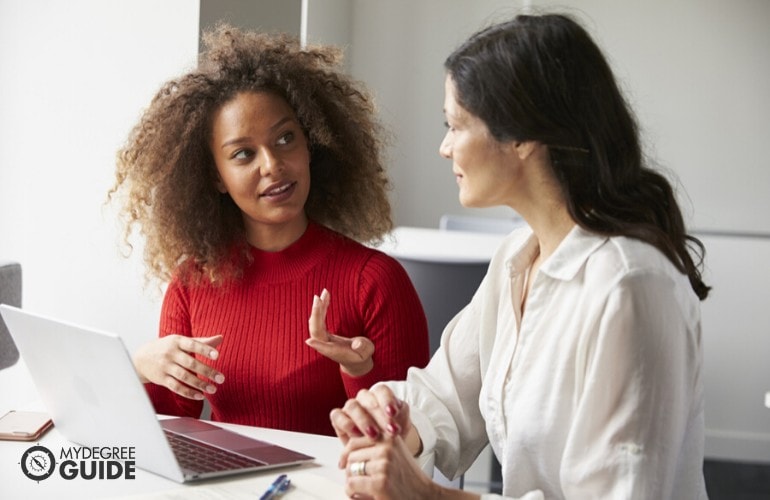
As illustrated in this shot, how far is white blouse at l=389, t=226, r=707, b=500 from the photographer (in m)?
1.24

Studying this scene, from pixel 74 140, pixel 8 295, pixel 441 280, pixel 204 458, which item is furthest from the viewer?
pixel 441 280

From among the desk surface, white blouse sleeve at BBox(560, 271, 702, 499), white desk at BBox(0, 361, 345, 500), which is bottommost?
the desk surface

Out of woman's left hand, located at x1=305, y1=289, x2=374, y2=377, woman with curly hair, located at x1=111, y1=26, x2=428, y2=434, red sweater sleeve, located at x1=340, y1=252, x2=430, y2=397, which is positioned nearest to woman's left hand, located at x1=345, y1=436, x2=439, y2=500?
→ woman's left hand, located at x1=305, y1=289, x2=374, y2=377

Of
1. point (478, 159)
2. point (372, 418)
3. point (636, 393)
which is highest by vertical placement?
point (478, 159)

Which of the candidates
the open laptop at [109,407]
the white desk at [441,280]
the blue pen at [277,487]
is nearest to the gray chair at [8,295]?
the open laptop at [109,407]

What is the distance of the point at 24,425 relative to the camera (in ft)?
5.49

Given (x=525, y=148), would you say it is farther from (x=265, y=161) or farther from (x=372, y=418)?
(x=265, y=161)

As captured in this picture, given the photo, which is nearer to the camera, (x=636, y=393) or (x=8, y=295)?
(x=636, y=393)

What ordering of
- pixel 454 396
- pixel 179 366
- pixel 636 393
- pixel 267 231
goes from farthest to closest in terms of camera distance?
pixel 267 231 < pixel 179 366 < pixel 454 396 < pixel 636 393

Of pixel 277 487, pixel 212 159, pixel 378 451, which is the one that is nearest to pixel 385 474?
pixel 378 451

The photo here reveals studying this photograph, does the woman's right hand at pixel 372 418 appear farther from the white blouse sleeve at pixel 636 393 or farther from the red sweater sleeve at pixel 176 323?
the red sweater sleeve at pixel 176 323

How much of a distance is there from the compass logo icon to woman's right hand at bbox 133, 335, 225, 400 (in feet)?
0.86

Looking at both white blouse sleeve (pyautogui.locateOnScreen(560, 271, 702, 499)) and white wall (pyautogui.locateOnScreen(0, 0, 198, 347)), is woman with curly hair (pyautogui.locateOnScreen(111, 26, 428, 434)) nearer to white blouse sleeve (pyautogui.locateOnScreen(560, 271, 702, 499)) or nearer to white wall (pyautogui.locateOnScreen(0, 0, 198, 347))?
white wall (pyautogui.locateOnScreen(0, 0, 198, 347))

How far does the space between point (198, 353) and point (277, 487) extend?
394mm
